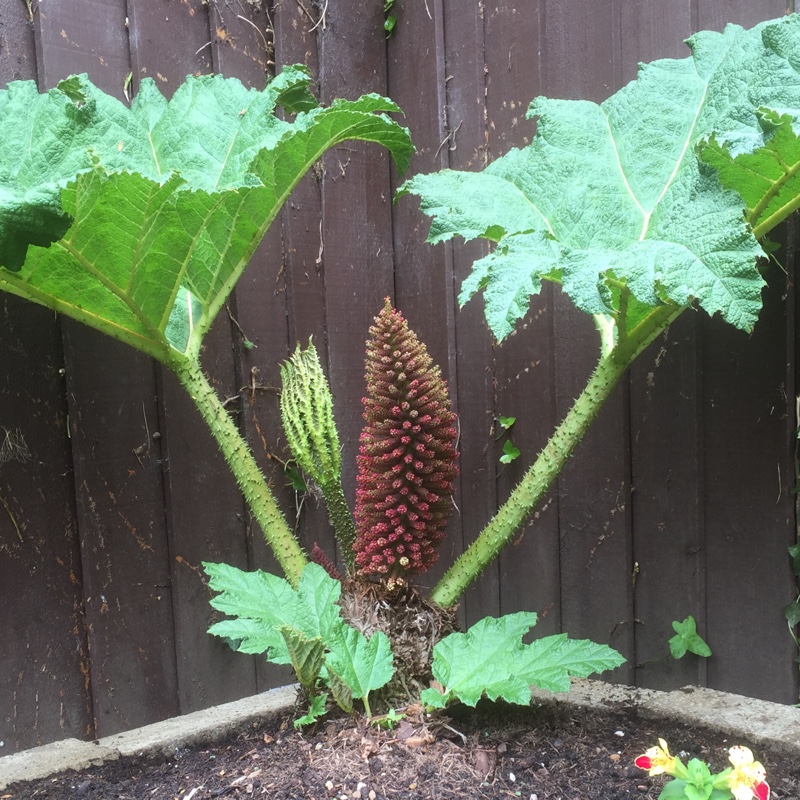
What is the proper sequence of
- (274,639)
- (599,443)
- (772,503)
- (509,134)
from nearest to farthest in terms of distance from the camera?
(274,639) < (772,503) < (599,443) < (509,134)

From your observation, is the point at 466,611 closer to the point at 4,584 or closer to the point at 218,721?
the point at 218,721

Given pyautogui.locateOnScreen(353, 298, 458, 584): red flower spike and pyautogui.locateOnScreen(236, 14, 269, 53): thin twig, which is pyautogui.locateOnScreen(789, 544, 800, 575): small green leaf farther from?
pyautogui.locateOnScreen(236, 14, 269, 53): thin twig

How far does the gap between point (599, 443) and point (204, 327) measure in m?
0.92

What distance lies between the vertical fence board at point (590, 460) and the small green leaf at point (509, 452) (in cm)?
13

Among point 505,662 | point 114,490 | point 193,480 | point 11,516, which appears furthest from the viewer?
point 193,480

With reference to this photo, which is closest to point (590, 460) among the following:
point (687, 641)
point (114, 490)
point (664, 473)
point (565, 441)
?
point (664, 473)

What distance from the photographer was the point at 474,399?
1.88 metres

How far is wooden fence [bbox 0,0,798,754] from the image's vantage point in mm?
1482

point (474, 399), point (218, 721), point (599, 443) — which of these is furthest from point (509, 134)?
point (218, 721)

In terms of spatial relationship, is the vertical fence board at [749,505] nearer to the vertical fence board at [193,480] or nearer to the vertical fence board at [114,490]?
the vertical fence board at [193,480]

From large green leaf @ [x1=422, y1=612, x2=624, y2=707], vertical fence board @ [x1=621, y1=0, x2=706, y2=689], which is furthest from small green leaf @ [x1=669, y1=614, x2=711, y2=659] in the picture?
large green leaf @ [x1=422, y1=612, x2=624, y2=707]

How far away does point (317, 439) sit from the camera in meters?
1.49

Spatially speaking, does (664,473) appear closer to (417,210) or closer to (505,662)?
(505,662)

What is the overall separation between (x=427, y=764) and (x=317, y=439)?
64 centimetres
